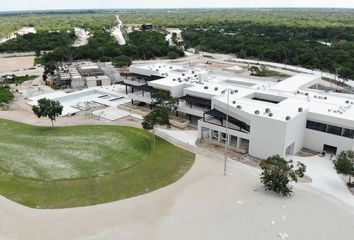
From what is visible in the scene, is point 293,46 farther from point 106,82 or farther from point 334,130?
point 334,130

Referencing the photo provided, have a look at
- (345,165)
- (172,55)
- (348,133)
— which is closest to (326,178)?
(345,165)

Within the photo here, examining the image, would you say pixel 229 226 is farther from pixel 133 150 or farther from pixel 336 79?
pixel 336 79

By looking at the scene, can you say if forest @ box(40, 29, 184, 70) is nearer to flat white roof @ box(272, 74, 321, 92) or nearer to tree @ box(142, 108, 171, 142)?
flat white roof @ box(272, 74, 321, 92)

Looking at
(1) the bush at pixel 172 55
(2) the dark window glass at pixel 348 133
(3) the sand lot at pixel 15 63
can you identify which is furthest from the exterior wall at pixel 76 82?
(2) the dark window glass at pixel 348 133

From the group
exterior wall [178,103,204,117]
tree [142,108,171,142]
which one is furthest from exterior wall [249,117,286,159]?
exterior wall [178,103,204,117]

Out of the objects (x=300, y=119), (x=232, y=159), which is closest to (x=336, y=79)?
(x=300, y=119)

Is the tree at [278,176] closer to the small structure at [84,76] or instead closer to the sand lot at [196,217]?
the sand lot at [196,217]
